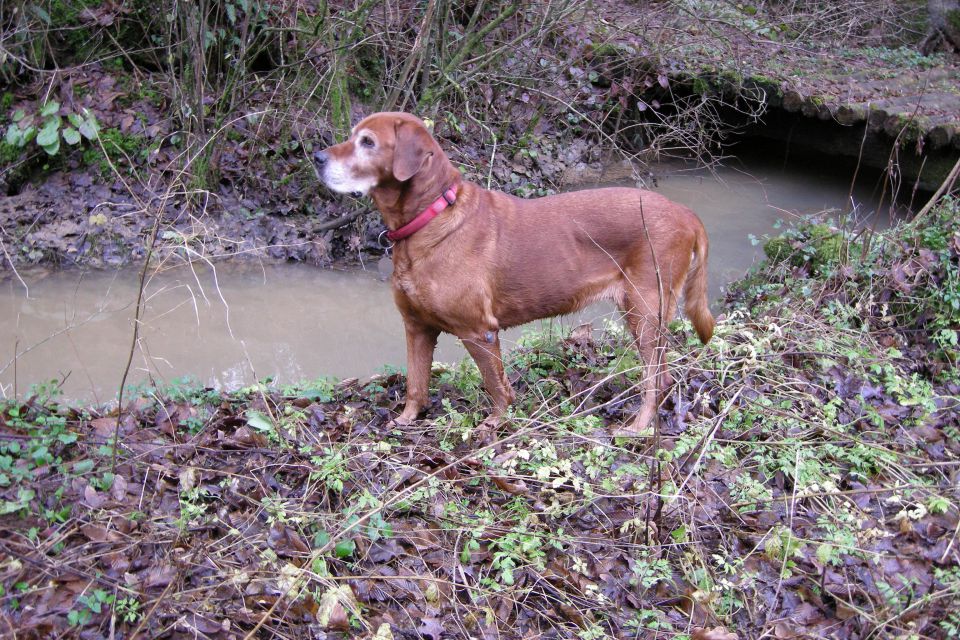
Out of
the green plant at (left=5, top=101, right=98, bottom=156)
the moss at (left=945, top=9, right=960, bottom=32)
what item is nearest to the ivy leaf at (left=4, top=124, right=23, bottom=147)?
the green plant at (left=5, top=101, right=98, bottom=156)

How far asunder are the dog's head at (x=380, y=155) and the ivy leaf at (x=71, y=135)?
4.73 m

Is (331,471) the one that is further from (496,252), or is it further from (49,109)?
(49,109)

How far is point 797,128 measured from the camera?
38.5 feet

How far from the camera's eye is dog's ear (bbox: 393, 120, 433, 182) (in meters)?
4.46

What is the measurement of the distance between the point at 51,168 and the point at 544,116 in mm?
5931

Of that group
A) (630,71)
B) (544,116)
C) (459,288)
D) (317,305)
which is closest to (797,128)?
(630,71)

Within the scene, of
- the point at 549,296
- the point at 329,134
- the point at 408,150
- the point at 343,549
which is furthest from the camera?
the point at 329,134

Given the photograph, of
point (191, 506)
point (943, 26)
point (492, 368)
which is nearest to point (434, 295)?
point (492, 368)

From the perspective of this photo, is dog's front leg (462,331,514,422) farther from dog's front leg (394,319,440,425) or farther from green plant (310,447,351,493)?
green plant (310,447,351,493)

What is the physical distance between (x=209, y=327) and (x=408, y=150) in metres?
3.12

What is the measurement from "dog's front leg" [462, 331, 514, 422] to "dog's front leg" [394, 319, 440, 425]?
288 mm

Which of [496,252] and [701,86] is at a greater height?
[496,252]

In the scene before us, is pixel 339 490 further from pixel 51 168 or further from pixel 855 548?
pixel 51 168

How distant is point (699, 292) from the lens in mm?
5203
